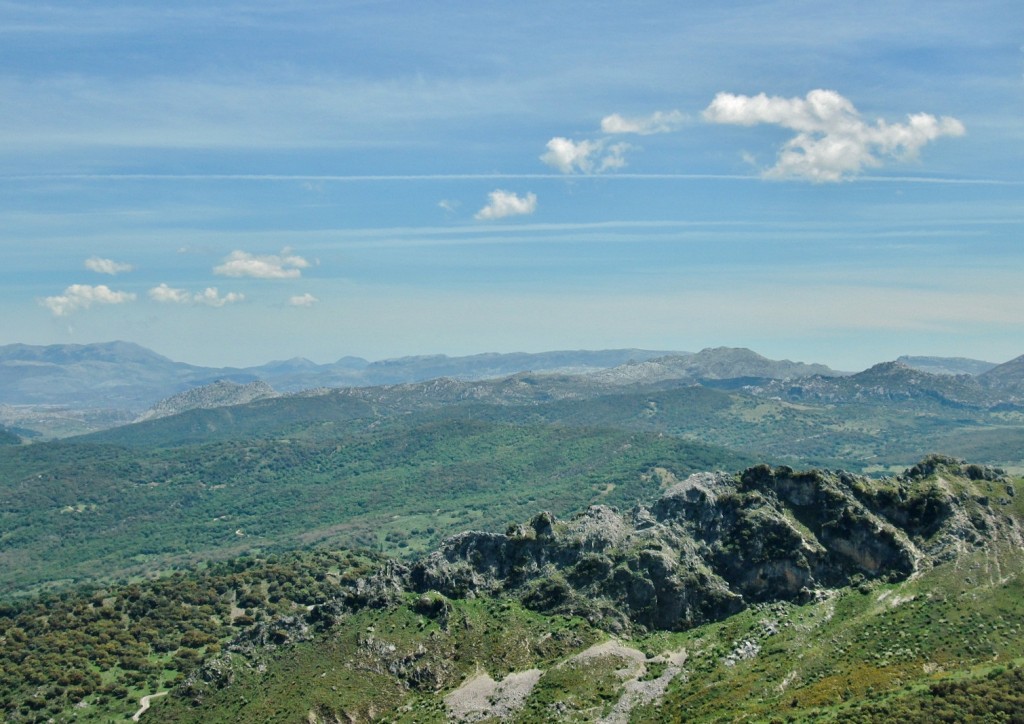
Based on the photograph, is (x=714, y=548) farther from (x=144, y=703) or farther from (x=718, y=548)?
(x=144, y=703)

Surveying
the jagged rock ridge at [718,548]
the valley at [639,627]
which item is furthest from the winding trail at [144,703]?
the jagged rock ridge at [718,548]

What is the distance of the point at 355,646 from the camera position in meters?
140

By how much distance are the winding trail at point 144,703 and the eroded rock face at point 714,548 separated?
4246 cm

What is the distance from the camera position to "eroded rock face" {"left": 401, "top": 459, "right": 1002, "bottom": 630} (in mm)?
146500

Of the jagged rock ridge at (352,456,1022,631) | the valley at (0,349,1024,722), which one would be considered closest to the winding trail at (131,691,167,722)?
the valley at (0,349,1024,722)

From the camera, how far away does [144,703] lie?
142 meters

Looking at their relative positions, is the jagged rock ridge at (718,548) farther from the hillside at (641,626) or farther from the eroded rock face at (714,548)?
the hillside at (641,626)

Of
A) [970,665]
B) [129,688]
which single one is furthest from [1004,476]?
[129,688]

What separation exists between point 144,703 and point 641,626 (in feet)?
256

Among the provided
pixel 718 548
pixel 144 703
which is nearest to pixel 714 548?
pixel 718 548

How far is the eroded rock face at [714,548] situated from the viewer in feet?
481

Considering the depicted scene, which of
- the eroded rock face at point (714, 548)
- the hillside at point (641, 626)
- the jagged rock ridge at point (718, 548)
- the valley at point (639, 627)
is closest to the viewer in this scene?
the hillside at point (641, 626)

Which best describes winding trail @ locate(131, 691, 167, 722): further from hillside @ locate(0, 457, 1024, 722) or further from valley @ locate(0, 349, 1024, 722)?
hillside @ locate(0, 457, 1024, 722)

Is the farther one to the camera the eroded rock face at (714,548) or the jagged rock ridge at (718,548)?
the eroded rock face at (714,548)
